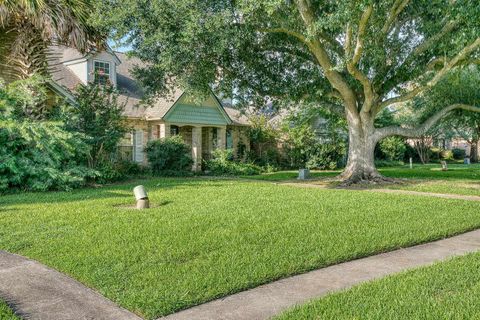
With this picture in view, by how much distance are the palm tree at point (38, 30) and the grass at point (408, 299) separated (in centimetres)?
1241

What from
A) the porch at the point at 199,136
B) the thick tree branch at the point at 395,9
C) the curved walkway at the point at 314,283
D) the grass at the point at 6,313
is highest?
the thick tree branch at the point at 395,9

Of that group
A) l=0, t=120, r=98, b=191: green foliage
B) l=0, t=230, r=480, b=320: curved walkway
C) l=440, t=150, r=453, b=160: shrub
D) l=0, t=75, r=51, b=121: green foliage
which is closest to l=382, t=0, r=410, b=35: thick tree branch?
l=0, t=230, r=480, b=320: curved walkway

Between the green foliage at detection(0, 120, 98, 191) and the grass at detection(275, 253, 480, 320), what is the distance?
9.35 meters

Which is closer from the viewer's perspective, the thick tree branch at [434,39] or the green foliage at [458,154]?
the thick tree branch at [434,39]

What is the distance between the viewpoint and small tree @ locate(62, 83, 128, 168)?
14055 mm

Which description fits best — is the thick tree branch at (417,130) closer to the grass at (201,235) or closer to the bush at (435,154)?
the grass at (201,235)

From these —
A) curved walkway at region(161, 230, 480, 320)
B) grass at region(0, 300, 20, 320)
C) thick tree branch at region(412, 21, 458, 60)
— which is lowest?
curved walkway at region(161, 230, 480, 320)

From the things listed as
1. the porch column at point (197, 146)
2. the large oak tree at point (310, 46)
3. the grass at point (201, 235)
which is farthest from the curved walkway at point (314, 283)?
the porch column at point (197, 146)

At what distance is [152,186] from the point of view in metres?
13.4

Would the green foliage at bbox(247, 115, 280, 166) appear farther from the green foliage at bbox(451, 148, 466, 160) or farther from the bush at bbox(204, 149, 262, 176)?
the green foliage at bbox(451, 148, 466, 160)

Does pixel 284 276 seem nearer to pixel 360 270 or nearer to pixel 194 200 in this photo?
pixel 360 270

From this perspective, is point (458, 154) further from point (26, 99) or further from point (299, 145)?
point (26, 99)

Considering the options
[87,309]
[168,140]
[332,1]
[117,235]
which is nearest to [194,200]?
[117,235]

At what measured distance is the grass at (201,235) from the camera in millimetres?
4383
